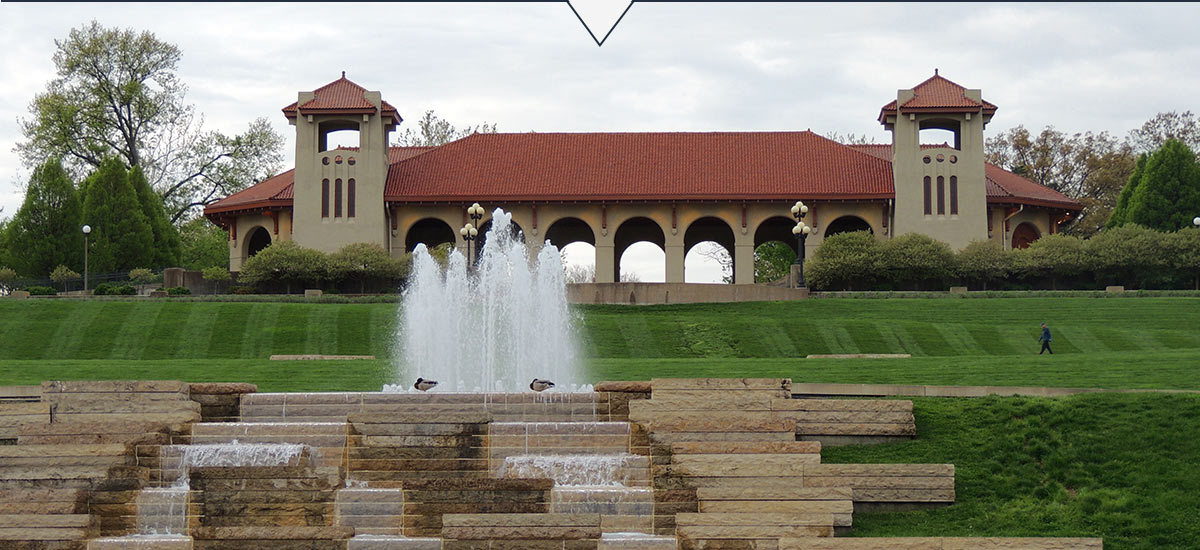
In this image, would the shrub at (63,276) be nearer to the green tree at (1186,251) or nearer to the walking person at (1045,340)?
the walking person at (1045,340)

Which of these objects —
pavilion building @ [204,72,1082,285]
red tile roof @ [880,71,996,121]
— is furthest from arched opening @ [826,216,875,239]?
red tile roof @ [880,71,996,121]

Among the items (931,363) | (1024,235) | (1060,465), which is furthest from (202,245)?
(1060,465)

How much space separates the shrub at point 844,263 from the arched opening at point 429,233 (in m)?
15.0

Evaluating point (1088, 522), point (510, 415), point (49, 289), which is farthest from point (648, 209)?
point (1088, 522)

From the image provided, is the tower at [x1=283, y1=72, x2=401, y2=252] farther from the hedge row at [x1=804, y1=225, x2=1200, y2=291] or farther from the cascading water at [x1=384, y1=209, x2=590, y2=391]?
the cascading water at [x1=384, y1=209, x2=590, y2=391]

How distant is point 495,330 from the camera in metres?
27.3

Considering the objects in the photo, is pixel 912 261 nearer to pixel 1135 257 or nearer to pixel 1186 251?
pixel 1135 257

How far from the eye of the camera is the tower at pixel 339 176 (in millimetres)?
50594

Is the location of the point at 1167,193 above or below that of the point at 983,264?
above

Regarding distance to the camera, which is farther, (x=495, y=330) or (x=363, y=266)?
(x=363, y=266)

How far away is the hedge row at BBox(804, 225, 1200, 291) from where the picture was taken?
44.4m

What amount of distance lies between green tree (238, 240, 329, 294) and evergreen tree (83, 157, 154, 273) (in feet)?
24.7

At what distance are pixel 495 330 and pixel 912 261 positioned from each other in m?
21.8

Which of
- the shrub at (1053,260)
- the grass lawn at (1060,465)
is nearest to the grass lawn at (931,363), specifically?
the grass lawn at (1060,465)
